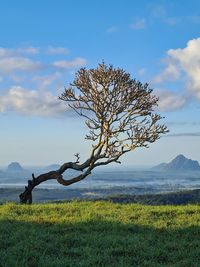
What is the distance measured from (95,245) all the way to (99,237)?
124 cm

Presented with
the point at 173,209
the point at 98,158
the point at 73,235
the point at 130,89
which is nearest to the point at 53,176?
the point at 98,158

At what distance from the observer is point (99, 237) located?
1848cm

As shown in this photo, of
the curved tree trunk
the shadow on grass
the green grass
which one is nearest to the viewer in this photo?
the shadow on grass

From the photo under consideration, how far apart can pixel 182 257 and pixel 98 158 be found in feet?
63.4

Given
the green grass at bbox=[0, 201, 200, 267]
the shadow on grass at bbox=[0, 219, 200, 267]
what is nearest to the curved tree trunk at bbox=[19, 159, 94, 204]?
the green grass at bbox=[0, 201, 200, 267]

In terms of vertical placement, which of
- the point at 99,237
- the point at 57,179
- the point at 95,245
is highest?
the point at 57,179

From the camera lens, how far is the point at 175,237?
18984 millimetres

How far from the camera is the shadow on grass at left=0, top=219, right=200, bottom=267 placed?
15.1m

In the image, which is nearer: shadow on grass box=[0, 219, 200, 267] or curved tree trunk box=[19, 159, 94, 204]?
shadow on grass box=[0, 219, 200, 267]

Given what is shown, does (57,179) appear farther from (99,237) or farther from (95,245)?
(95,245)

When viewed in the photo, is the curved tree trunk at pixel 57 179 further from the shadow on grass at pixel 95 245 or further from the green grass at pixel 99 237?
the shadow on grass at pixel 95 245

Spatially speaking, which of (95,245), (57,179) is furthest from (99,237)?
(57,179)

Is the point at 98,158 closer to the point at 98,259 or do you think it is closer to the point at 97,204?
the point at 97,204

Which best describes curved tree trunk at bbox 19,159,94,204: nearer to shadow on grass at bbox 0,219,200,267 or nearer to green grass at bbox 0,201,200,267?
green grass at bbox 0,201,200,267
